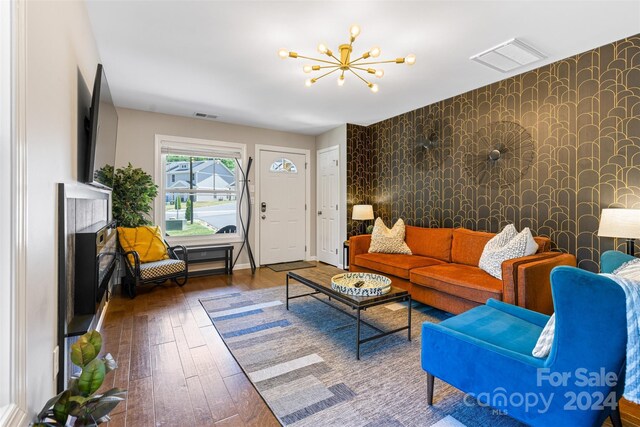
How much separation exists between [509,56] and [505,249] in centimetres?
179

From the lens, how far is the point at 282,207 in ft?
18.3

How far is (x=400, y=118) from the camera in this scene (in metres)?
4.65

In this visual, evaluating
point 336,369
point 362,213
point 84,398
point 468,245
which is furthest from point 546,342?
point 362,213

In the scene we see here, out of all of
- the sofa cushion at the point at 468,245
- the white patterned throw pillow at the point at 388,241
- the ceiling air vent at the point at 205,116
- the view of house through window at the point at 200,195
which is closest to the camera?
the sofa cushion at the point at 468,245

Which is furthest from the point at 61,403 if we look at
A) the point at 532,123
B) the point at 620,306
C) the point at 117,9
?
the point at 532,123

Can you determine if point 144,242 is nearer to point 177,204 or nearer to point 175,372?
point 177,204

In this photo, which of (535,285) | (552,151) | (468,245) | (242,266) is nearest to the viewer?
(535,285)

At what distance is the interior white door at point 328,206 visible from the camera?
5.31 metres

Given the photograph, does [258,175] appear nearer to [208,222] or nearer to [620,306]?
[208,222]

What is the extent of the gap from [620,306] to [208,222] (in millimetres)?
4973

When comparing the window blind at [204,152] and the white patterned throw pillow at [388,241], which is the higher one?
the window blind at [204,152]

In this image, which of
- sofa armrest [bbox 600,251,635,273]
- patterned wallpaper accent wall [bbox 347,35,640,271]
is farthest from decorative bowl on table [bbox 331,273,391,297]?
patterned wallpaper accent wall [bbox 347,35,640,271]

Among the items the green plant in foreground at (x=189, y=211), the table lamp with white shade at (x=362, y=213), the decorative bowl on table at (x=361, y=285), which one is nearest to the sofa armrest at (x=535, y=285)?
the decorative bowl on table at (x=361, y=285)

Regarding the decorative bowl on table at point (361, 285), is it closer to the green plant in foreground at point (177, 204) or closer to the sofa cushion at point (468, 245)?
the sofa cushion at point (468, 245)
